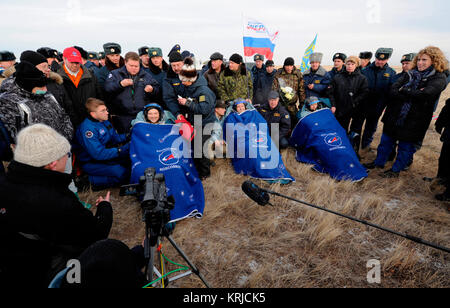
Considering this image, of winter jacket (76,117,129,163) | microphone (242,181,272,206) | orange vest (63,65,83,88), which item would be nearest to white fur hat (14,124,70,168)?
microphone (242,181,272,206)

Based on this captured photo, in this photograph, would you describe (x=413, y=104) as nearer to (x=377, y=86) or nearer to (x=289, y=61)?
(x=377, y=86)

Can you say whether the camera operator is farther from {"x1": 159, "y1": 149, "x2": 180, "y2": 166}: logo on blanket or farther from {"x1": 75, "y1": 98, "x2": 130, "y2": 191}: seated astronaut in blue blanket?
{"x1": 75, "y1": 98, "x2": 130, "y2": 191}: seated astronaut in blue blanket

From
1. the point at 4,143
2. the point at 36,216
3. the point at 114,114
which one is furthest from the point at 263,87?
the point at 36,216

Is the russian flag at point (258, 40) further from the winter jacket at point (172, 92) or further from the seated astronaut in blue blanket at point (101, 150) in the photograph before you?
the seated astronaut in blue blanket at point (101, 150)

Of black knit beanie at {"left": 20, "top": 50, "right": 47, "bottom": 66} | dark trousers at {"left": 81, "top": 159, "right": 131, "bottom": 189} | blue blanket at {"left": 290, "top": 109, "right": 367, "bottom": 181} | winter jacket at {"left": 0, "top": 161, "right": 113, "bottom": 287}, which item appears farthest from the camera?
blue blanket at {"left": 290, "top": 109, "right": 367, "bottom": 181}

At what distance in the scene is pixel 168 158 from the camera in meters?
3.28

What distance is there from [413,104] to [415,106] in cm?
5

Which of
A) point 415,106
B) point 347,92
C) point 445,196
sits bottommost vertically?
point 445,196

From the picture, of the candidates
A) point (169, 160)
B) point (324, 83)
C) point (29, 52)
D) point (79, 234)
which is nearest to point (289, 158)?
point (324, 83)

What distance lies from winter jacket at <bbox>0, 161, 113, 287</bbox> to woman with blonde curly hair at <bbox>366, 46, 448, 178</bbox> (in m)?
4.85

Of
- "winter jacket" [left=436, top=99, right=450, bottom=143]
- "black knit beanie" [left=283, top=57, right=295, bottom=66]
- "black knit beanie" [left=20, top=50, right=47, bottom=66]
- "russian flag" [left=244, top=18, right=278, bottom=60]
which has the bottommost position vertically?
"winter jacket" [left=436, top=99, right=450, bottom=143]

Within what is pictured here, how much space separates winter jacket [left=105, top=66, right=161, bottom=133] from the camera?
3.92 meters

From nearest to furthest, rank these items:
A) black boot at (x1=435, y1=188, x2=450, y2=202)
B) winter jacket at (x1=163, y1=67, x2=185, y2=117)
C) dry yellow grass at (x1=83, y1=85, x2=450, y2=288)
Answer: dry yellow grass at (x1=83, y1=85, x2=450, y2=288)
black boot at (x1=435, y1=188, x2=450, y2=202)
winter jacket at (x1=163, y1=67, x2=185, y2=117)
